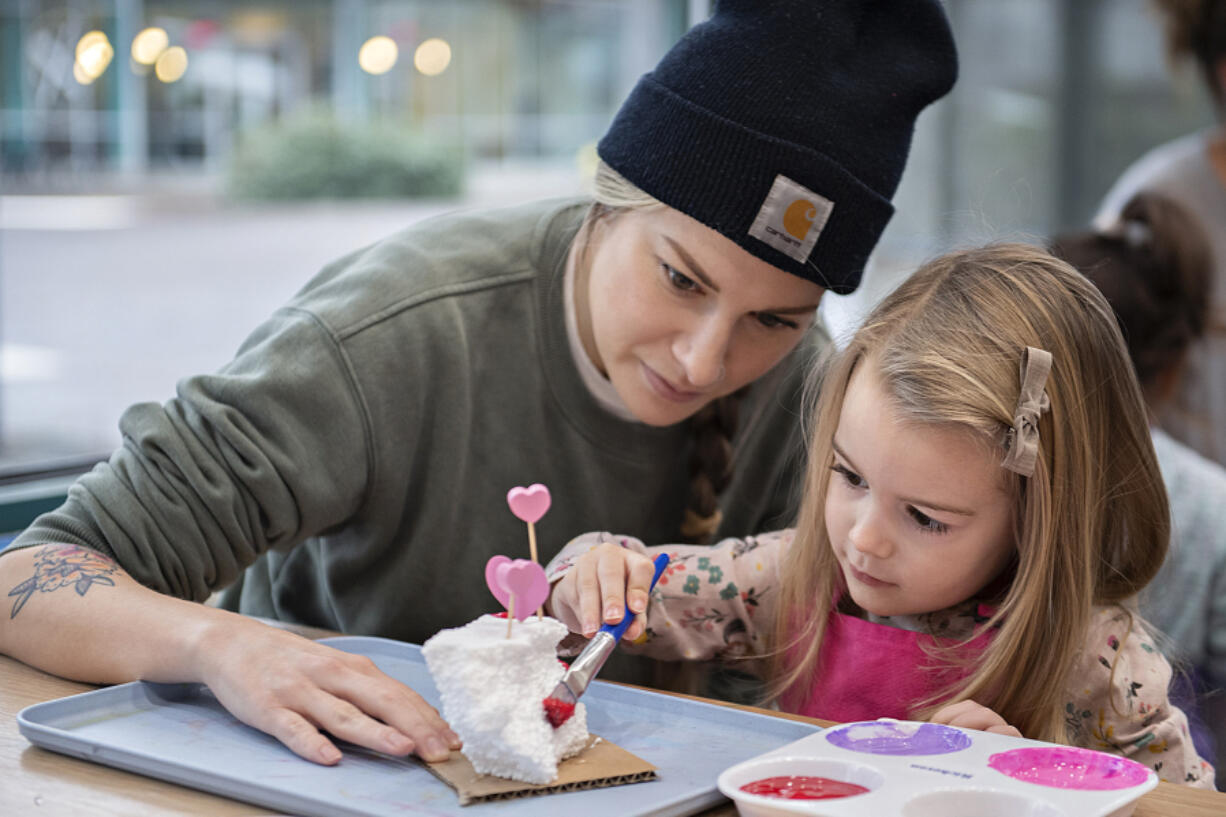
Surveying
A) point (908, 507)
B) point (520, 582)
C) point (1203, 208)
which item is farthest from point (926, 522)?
point (1203, 208)

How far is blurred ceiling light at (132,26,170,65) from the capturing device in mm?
2357

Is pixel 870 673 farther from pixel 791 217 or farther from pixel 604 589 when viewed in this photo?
pixel 791 217

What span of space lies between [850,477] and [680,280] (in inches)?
10.7

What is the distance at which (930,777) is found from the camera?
2.64 ft

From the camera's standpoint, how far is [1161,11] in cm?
248

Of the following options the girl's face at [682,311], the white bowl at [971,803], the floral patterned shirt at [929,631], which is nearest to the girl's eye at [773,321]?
the girl's face at [682,311]

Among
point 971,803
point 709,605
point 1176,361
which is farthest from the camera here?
point 1176,361

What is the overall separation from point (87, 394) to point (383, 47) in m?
0.93

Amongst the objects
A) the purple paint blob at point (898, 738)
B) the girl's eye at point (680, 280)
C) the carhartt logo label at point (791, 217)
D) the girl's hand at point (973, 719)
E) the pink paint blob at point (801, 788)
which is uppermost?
the carhartt logo label at point (791, 217)

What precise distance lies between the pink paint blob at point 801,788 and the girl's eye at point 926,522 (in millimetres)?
300

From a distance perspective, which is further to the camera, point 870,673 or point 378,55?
point 378,55

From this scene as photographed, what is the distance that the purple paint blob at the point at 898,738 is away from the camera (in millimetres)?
860

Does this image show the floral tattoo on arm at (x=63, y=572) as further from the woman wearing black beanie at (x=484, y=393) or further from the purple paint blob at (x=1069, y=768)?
the purple paint blob at (x=1069, y=768)

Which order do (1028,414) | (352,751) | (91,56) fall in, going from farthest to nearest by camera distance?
1. (91,56)
2. (1028,414)
3. (352,751)
